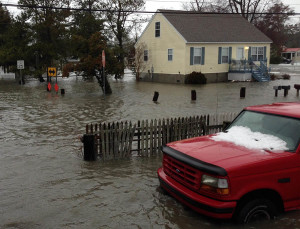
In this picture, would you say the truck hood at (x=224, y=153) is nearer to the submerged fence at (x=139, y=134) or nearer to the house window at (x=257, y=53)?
the submerged fence at (x=139, y=134)

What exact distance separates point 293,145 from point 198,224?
195 centimetres

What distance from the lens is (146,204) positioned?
5871mm

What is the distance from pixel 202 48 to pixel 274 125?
1072 inches

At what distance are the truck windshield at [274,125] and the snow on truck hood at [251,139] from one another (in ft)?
0.31

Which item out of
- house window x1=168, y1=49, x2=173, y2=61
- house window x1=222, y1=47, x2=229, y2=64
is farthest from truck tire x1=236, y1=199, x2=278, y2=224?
house window x1=222, y1=47, x2=229, y2=64

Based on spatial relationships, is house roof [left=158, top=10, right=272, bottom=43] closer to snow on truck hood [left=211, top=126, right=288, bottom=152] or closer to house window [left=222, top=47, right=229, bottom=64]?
house window [left=222, top=47, right=229, bottom=64]

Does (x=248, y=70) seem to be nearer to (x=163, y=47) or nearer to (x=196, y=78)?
(x=196, y=78)

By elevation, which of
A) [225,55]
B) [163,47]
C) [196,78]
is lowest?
[196,78]

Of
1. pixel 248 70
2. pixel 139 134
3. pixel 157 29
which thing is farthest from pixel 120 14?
pixel 139 134

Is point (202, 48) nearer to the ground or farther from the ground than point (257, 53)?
farther from the ground

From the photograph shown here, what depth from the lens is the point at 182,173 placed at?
201 inches

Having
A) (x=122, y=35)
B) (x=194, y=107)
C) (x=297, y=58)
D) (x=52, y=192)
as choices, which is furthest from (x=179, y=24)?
(x=297, y=58)

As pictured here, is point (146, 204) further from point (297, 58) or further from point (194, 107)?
point (297, 58)

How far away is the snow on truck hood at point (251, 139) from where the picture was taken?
511 cm
